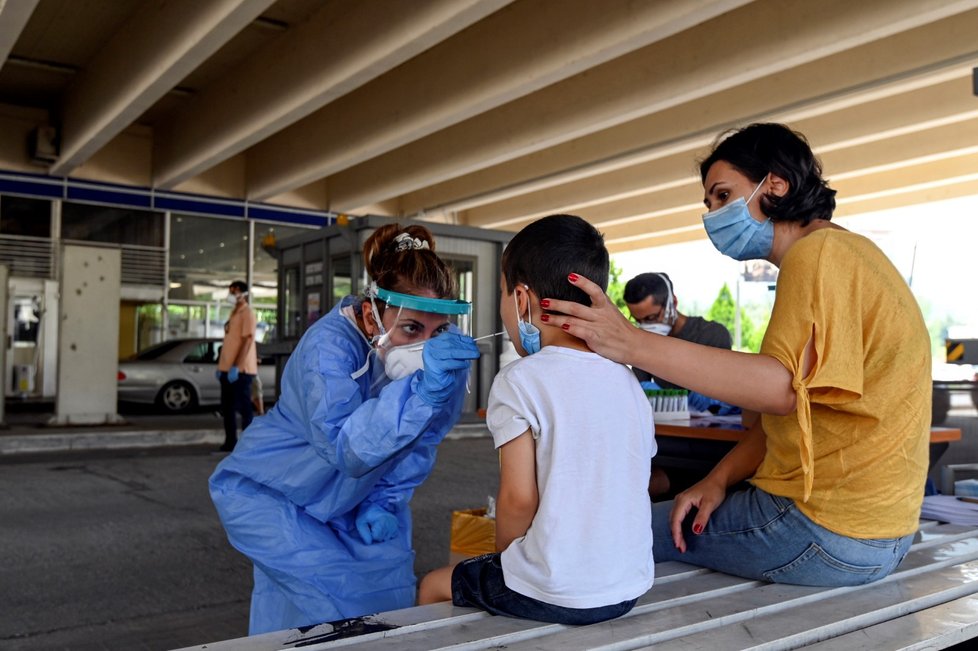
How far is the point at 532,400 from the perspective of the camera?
5.81ft

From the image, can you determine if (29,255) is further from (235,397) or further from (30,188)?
(235,397)

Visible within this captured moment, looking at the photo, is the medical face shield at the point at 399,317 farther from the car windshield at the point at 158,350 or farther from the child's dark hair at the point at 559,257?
the car windshield at the point at 158,350

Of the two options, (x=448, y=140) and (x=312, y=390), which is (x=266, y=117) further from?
(x=312, y=390)

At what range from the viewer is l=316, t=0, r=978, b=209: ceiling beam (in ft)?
28.7

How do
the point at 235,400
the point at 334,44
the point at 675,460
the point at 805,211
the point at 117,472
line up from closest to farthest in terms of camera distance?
the point at 805,211
the point at 675,460
the point at 117,472
the point at 235,400
the point at 334,44

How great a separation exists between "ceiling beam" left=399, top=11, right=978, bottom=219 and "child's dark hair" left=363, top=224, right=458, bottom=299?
9.03m

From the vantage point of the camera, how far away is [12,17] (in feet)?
30.7

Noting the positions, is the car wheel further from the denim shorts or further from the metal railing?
the denim shorts

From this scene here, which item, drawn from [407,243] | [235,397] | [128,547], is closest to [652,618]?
[407,243]

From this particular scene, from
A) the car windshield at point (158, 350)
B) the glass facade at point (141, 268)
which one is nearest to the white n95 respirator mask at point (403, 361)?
the glass facade at point (141, 268)

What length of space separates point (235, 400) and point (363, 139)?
5.73 metres

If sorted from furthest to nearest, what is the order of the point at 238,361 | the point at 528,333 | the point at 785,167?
the point at 238,361, the point at 785,167, the point at 528,333

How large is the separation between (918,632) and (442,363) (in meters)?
1.21

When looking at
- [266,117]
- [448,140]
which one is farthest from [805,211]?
[448,140]
